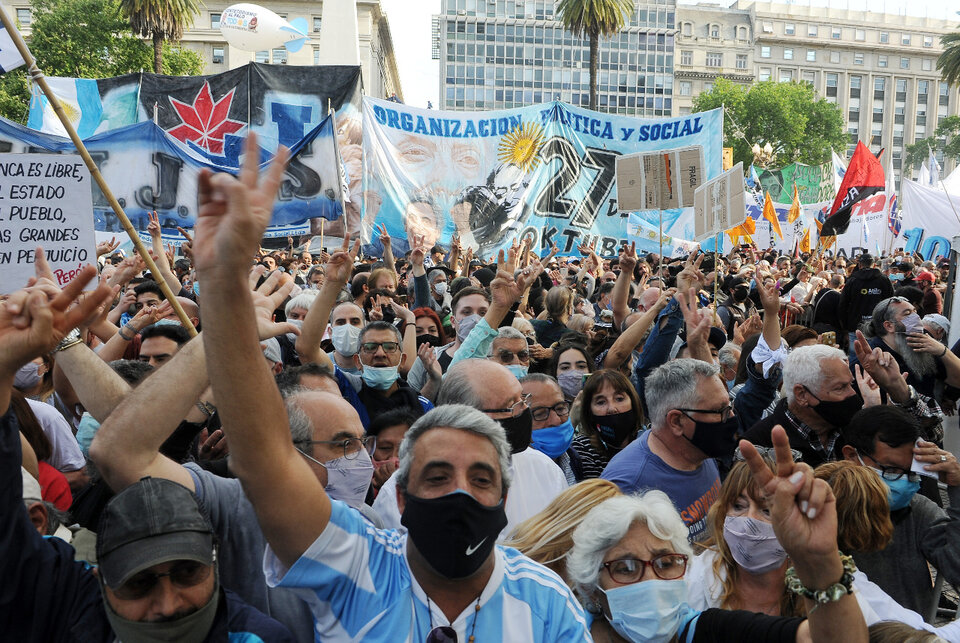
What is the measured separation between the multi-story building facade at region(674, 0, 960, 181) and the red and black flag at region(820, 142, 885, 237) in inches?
3867

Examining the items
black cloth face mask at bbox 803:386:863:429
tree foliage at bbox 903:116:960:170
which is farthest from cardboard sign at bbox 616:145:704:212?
tree foliage at bbox 903:116:960:170

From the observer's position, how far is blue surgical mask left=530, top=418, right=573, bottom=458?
383 cm

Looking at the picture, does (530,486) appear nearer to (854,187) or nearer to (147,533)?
(147,533)

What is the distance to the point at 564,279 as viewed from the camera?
9.51 metres

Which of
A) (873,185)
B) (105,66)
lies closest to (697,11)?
(105,66)

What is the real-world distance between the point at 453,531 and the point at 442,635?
22 cm

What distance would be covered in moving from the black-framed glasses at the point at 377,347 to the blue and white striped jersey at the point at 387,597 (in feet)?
9.13

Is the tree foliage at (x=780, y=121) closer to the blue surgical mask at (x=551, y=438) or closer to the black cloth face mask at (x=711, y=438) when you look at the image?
the blue surgical mask at (x=551, y=438)

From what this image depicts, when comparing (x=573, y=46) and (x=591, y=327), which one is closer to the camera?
(x=591, y=327)

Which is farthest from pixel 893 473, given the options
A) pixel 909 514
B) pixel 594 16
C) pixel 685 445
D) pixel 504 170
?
pixel 594 16

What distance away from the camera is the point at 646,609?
7.25ft

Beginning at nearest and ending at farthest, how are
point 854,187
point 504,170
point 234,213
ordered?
point 234,213
point 504,170
point 854,187

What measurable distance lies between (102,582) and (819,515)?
5.16ft

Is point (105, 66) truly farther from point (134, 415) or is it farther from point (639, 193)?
point (134, 415)
